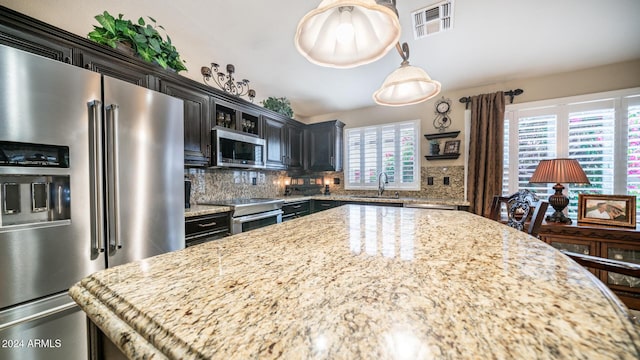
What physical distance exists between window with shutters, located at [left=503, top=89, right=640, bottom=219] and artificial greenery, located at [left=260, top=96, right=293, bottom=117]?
9.90ft

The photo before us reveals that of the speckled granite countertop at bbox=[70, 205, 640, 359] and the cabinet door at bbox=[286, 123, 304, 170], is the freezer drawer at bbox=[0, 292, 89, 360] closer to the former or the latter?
the speckled granite countertop at bbox=[70, 205, 640, 359]

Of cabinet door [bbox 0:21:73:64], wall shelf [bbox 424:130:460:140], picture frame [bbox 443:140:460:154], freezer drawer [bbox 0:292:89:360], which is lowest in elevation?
freezer drawer [bbox 0:292:89:360]

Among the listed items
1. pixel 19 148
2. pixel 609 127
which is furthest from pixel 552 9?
pixel 19 148

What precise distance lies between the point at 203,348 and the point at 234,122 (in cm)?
275

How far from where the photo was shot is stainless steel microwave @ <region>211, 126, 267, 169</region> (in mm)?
2418

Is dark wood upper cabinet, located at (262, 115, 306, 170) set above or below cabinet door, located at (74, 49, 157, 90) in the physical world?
below

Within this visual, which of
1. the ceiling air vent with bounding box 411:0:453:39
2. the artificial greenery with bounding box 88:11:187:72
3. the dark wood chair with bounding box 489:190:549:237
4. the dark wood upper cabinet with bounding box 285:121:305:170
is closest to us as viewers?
the dark wood chair with bounding box 489:190:549:237

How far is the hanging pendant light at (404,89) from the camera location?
1.41 m

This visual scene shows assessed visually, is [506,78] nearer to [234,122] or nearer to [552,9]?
[552,9]

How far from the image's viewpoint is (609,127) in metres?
2.47

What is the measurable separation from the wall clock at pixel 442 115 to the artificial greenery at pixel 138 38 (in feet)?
10.7

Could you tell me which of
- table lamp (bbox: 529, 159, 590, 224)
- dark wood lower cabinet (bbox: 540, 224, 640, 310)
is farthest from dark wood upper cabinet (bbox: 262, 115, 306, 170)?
dark wood lower cabinet (bbox: 540, 224, 640, 310)

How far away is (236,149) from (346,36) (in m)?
1.94

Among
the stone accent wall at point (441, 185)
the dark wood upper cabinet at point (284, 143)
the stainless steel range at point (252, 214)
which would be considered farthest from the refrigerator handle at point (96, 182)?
the stone accent wall at point (441, 185)
